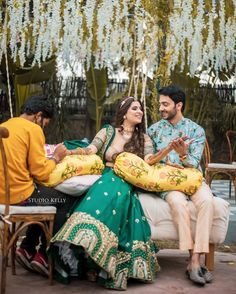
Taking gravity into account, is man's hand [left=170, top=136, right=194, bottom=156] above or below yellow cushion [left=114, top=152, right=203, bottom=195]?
above

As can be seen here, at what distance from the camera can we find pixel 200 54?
23.6ft

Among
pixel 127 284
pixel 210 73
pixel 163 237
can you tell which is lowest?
pixel 127 284

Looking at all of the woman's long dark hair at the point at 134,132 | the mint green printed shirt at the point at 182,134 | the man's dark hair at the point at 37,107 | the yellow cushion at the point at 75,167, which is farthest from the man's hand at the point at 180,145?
the man's dark hair at the point at 37,107

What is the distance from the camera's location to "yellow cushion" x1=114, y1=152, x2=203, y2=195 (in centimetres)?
310

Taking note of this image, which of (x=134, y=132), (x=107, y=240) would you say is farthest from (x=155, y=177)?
(x=107, y=240)

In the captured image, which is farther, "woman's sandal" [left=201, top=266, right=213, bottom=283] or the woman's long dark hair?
the woman's long dark hair

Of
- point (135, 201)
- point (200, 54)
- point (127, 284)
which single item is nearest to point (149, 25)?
point (200, 54)

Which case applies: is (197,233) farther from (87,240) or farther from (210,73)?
(210,73)

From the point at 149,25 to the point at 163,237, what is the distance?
319cm

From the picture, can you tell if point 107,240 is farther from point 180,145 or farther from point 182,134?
point 182,134

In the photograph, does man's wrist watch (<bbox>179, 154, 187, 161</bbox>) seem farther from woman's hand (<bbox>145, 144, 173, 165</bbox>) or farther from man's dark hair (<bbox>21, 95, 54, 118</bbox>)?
man's dark hair (<bbox>21, 95, 54, 118</bbox>)

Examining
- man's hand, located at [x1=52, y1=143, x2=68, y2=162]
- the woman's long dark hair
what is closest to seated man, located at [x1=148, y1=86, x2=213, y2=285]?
the woman's long dark hair

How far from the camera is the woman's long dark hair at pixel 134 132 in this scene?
3320 millimetres

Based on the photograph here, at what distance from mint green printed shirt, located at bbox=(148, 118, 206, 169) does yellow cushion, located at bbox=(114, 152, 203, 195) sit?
0.12m
